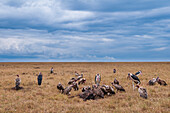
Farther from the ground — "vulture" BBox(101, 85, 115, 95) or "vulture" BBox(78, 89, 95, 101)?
"vulture" BBox(101, 85, 115, 95)

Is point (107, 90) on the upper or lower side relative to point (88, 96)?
upper

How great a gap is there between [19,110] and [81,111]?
11.4ft

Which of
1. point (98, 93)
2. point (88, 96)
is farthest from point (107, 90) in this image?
point (88, 96)

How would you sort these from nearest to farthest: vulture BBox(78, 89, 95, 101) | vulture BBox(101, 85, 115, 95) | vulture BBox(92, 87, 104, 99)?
vulture BBox(78, 89, 95, 101), vulture BBox(92, 87, 104, 99), vulture BBox(101, 85, 115, 95)

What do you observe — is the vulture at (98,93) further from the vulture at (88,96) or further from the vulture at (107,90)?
the vulture at (107,90)

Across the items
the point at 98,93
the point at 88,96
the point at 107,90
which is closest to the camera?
the point at 88,96

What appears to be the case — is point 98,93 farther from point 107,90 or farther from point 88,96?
point 107,90

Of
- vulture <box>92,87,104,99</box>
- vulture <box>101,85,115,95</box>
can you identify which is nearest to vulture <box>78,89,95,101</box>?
vulture <box>92,87,104,99</box>


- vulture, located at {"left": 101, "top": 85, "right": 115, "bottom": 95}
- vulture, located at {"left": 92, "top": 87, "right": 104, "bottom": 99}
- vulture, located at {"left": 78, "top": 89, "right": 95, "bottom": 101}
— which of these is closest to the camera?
vulture, located at {"left": 78, "top": 89, "right": 95, "bottom": 101}

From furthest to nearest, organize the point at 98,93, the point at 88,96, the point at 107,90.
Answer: the point at 107,90 < the point at 98,93 < the point at 88,96

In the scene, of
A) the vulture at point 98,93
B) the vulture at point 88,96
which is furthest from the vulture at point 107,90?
the vulture at point 88,96

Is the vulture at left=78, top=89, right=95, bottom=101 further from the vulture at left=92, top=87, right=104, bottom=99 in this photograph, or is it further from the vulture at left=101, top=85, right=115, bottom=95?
the vulture at left=101, top=85, right=115, bottom=95

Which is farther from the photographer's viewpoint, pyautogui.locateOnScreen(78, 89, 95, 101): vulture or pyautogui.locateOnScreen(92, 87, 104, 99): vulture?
pyautogui.locateOnScreen(92, 87, 104, 99): vulture

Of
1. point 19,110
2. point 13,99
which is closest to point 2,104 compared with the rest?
point 13,99
